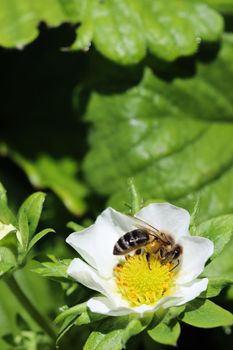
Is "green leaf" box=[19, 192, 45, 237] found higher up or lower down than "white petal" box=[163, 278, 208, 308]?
higher up

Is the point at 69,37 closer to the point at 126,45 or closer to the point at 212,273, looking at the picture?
the point at 126,45

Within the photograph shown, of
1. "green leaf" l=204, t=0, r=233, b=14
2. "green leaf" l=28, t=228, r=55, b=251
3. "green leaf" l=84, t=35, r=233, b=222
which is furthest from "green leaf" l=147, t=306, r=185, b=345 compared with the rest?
"green leaf" l=204, t=0, r=233, b=14

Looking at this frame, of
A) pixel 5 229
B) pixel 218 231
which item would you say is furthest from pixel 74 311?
pixel 218 231

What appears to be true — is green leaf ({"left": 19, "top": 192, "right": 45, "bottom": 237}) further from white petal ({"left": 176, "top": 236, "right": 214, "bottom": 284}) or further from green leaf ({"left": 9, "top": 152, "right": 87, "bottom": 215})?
green leaf ({"left": 9, "top": 152, "right": 87, "bottom": 215})

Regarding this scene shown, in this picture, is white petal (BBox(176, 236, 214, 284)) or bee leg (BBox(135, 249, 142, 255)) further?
bee leg (BBox(135, 249, 142, 255))

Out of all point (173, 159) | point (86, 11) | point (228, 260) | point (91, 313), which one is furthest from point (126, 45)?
point (91, 313)
